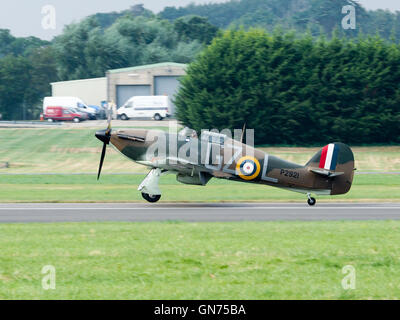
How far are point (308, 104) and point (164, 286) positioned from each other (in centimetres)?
4232

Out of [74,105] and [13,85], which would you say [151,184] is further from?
[13,85]

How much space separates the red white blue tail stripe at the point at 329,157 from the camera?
22.5 m

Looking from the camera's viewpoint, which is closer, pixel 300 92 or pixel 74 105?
pixel 300 92

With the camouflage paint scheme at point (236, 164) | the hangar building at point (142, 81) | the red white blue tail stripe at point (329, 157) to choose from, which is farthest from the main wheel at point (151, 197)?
the hangar building at point (142, 81)

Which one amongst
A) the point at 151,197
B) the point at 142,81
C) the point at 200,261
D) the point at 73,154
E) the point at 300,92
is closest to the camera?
the point at 200,261

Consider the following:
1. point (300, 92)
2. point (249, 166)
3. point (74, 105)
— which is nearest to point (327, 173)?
point (249, 166)

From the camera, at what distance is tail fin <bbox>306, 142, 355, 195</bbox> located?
22484 mm

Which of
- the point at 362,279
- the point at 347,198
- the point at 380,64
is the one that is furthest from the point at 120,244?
the point at 380,64

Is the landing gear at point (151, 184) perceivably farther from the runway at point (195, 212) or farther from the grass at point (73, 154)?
the grass at point (73, 154)

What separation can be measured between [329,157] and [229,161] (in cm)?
351

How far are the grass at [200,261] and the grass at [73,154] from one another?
23758mm

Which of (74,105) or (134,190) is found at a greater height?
(134,190)

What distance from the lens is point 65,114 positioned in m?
70.6

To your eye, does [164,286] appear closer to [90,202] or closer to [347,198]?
[90,202]
